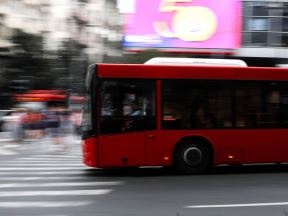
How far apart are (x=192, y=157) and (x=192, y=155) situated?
0.15 feet

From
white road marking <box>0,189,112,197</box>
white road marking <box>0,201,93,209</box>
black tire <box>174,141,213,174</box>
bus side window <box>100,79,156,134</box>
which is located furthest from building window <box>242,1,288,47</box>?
white road marking <box>0,201,93,209</box>

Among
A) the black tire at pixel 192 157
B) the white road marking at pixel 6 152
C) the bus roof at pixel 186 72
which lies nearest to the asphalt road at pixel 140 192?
the black tire at pixel 192 157

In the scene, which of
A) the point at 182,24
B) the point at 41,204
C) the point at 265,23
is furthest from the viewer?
the point at 182,24

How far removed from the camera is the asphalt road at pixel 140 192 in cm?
805

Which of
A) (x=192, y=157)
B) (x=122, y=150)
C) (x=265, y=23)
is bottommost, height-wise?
(x=192, y=157)

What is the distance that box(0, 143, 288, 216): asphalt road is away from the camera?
805 centimetres

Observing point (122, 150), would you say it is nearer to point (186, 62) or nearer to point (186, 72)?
point (186, 72)

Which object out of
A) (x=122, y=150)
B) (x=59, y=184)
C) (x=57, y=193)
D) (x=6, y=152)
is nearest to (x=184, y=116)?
(x=122, y=150)

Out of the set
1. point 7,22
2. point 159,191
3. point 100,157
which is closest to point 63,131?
point 100,157

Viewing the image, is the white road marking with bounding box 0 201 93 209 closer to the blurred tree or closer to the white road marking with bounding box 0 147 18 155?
the white road marking with bounding box 0 147 18 155

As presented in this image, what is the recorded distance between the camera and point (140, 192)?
973 centimetres

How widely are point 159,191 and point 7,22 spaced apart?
6699cm

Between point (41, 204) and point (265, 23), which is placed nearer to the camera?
point (41, 204)

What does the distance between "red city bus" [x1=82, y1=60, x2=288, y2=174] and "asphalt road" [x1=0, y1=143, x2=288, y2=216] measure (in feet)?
1.54
